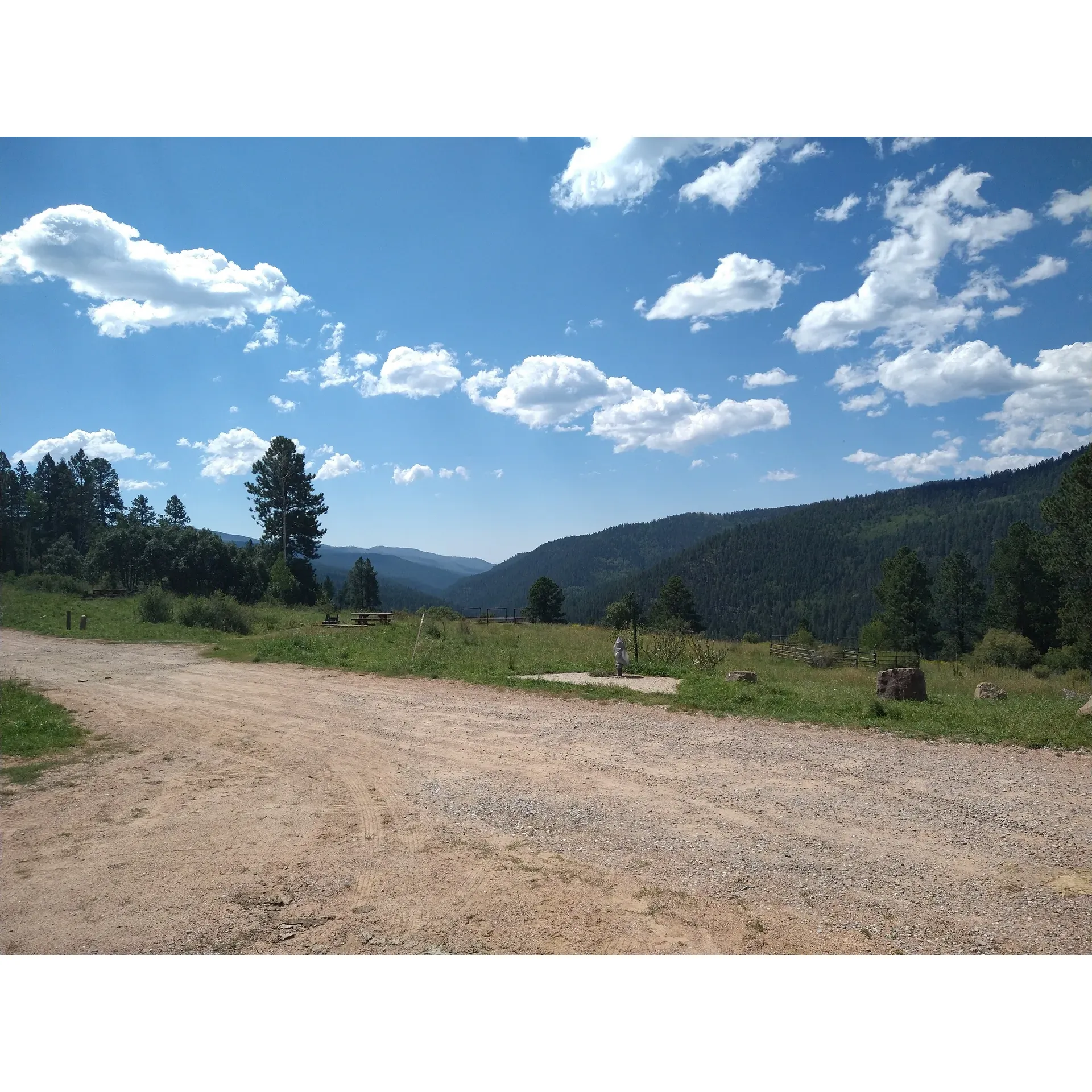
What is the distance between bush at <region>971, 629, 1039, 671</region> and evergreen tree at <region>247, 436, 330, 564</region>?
160 feet

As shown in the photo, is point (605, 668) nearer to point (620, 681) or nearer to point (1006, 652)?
point (620, 681)

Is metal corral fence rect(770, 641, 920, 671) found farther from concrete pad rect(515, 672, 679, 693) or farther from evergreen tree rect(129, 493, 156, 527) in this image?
evergreen tree rect(129, 493, 156, 527)

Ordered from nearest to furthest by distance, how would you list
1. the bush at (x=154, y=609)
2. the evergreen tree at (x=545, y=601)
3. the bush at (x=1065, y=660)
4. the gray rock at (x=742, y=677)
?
the gray rock at (x=742, y=677) < the bush at (x=154, y=609) < the bush at (x=1065, y=660) < the evergreen tree at (x=545, y=601)

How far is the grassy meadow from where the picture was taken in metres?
10.3

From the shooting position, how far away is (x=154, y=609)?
28.2 m

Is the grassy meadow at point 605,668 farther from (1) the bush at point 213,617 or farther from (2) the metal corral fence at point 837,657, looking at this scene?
(2) the metal corral fence at point 837,657

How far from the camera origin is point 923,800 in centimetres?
671

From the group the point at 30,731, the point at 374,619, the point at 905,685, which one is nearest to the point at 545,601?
the point at 374,619

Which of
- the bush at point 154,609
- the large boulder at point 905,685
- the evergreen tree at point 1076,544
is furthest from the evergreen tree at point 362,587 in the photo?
the large boulder at point 905,685

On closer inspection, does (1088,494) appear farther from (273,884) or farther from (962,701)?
(273,884)

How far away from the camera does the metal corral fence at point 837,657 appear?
3362cm

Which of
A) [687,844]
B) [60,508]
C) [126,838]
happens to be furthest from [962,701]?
[60,508]

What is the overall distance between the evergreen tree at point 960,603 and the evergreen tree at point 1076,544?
23.0m

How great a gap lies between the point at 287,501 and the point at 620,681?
4703cm
